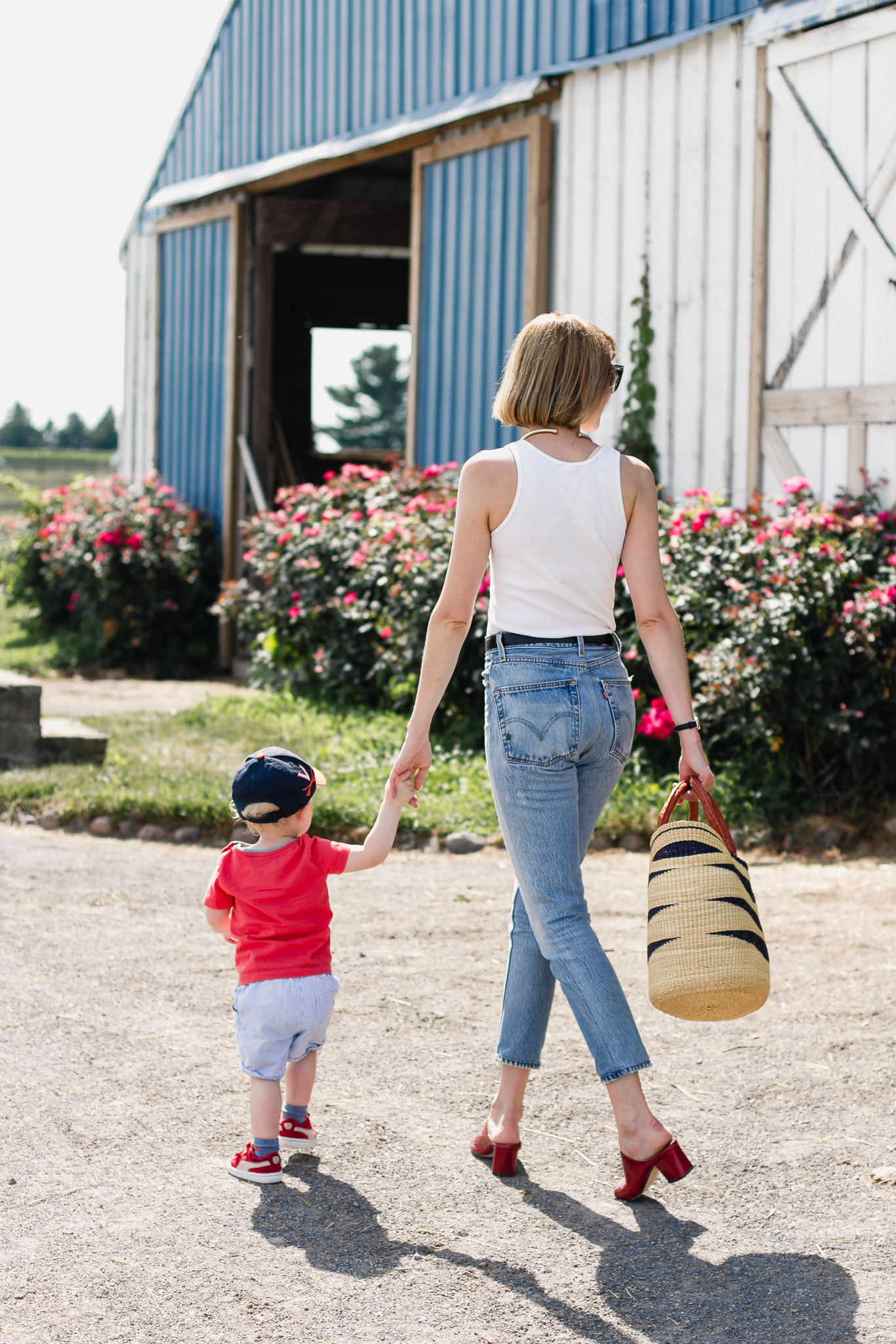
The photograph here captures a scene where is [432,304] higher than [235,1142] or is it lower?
higher

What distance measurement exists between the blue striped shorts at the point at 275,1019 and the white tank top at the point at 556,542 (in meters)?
0.91

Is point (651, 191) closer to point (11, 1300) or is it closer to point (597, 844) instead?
point (597, 844)

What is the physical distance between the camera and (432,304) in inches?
409

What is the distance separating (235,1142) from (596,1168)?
32.3 inches

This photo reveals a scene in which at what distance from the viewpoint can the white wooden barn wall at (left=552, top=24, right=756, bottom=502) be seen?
7906 millimetres

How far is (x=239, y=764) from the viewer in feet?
24.9

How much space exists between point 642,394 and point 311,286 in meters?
9.49

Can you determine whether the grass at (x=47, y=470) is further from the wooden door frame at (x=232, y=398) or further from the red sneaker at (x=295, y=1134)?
the red sneaker at (x=295, y=1134)

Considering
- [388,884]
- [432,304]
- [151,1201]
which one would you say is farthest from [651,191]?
[151,1201]

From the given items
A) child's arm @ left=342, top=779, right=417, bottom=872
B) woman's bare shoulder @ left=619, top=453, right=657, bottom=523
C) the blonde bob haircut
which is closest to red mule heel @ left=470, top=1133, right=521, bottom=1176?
child's arm @ left=342, top=779, right=417, bottom=872

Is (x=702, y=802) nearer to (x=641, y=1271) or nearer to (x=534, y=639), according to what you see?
(x=534, y=639)

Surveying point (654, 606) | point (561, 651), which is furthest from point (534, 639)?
point (654, 606)

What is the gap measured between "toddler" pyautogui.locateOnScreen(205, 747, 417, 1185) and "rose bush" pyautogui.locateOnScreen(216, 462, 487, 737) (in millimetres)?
4647

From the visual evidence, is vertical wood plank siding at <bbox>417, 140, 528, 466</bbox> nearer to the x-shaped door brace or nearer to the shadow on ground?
the x-shaped door brace
